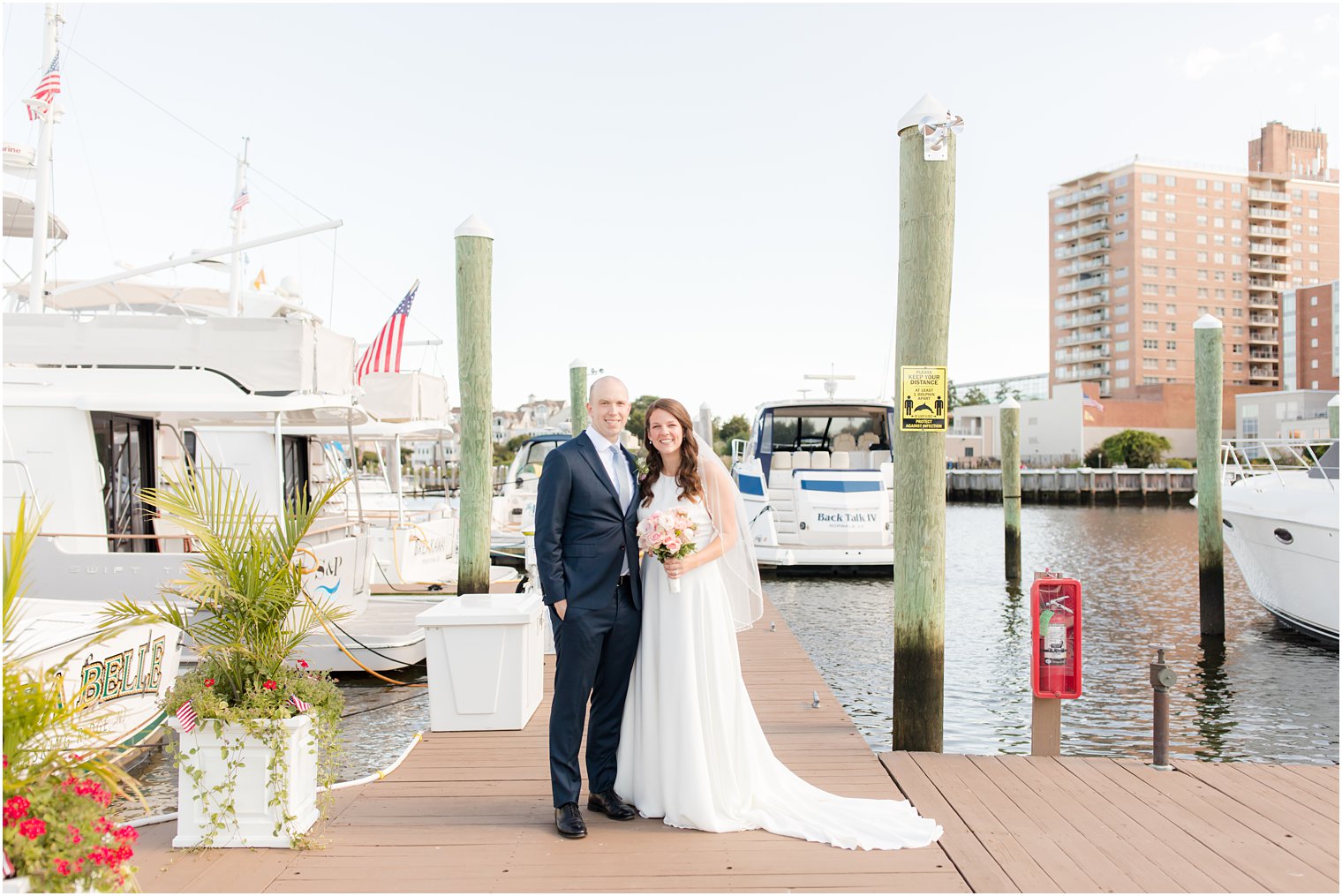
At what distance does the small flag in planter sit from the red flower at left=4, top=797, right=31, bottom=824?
148cm

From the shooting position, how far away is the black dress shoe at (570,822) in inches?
172

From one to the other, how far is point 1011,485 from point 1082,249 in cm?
9296

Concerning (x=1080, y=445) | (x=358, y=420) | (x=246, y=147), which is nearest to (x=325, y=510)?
(x=358, y=420)

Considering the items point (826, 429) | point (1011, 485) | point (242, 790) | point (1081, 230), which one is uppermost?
point (1081, 230)

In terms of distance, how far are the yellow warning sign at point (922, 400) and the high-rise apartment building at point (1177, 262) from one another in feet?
321

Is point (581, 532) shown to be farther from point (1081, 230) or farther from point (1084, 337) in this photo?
point (1081, 230)

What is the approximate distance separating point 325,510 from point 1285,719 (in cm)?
1358

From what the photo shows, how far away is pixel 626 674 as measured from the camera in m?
4.63

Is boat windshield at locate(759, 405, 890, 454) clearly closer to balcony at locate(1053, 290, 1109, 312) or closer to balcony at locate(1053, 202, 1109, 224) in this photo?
balcony at locate(1053, 290, 1109, 312)

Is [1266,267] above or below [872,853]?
above

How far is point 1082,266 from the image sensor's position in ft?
341

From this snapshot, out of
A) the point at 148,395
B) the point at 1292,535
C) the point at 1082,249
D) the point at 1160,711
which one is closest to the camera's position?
the point at 1160,711

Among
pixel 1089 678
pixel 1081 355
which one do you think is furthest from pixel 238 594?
pixel 1081 355

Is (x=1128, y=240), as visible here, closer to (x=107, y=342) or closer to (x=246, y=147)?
(x=246, y=147)
